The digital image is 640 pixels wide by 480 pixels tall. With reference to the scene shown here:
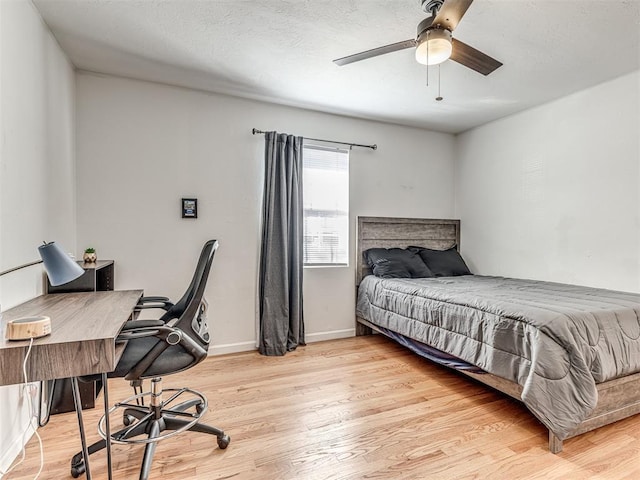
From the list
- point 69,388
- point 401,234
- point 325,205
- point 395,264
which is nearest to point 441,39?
point 325,205

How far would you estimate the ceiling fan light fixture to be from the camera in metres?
1.73

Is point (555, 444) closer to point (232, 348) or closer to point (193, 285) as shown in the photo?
point (193, 285)

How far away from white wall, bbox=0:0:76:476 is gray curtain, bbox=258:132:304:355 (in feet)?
5.24

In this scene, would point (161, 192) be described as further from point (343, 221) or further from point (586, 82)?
point (586, 82)

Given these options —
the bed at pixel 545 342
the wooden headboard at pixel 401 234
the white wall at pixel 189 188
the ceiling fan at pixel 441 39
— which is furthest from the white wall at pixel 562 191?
the ceiling fan at pixel 441 39

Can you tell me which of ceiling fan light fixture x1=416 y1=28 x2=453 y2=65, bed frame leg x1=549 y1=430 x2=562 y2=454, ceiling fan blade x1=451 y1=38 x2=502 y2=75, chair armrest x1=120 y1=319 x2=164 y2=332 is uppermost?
ceiling fan blade x1=451 y1=38 x2=502 y2=75

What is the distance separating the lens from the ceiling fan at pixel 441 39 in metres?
1.61

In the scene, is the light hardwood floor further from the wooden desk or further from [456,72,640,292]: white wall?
[456,72,640,292]: white wall

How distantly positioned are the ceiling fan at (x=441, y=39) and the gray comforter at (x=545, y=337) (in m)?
1.53

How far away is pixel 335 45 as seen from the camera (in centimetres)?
238

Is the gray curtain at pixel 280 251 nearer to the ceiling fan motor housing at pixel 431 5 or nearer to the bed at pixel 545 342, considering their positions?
the bed at pixel 545 342

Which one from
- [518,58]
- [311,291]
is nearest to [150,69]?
[311,291]

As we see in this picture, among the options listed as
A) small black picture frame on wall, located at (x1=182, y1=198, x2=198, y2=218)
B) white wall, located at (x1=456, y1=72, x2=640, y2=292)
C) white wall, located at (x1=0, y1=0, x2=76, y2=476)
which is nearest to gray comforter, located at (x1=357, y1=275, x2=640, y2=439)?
white wall, located at (x1=456, y1=72, x2=640, y2=292)

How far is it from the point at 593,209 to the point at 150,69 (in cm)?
401
